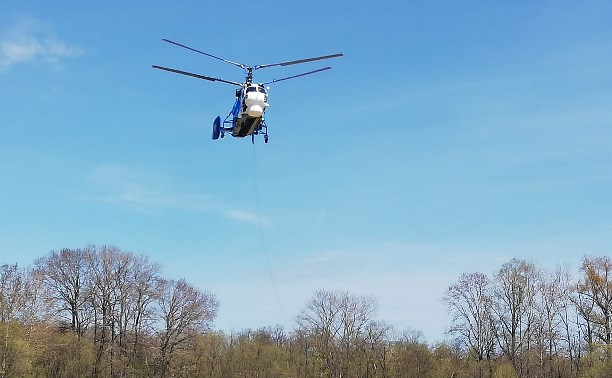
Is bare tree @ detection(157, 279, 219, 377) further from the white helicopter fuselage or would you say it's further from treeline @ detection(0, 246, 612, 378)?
the white helicopter fuselage

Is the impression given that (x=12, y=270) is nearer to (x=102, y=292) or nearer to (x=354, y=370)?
(x=102, y=292)

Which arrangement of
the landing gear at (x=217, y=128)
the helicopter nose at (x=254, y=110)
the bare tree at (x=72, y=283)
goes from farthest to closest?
the bare tree at (x=72, y=283), the landing gear at (x=217, y=128), the helicopter nose at (x=254, y=110)

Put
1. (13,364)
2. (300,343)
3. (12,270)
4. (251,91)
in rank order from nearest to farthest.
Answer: (251,91) < (13,364) < (12,270) < (300,343)

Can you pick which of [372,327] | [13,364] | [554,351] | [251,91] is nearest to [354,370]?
[372,327]

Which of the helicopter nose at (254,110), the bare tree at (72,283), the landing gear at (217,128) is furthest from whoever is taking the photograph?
the bare tree at (72,283)

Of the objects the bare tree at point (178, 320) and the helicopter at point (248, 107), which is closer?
the helicopter at point (248, 107)

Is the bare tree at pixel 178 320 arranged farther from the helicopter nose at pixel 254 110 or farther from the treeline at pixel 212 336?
the helicopter nose at pixel 254 110

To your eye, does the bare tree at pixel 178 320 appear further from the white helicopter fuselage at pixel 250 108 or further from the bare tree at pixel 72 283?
the white helicopter fuselage at pixel 250 108

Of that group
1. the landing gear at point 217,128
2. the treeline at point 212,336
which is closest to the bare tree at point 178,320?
the treeline at point 212,336

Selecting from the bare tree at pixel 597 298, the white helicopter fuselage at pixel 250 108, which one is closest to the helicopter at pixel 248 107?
the white helicopter fuselage at pixel 250 108

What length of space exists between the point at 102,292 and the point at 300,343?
23041mm

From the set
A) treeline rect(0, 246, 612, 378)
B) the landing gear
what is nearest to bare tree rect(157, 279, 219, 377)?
treeline rect(0, 246, 612, 378)

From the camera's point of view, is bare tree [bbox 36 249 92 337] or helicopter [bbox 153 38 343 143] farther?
bare tree [bbox 36 249 92 337]

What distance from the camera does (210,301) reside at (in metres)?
70.2
